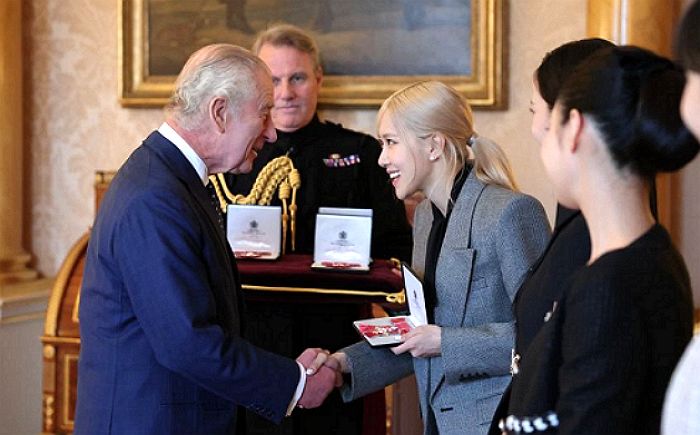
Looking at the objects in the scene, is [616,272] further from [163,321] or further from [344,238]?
[344,238]

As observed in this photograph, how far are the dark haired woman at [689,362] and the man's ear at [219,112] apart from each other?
1.55 meters

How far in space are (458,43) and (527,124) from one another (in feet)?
1.64

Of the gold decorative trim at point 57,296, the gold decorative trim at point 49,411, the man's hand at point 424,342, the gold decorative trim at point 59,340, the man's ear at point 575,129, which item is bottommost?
the gold decorative trim at point 49,411

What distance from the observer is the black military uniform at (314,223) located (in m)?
3.94

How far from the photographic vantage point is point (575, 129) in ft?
5.44

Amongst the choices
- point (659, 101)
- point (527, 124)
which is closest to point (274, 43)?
point (527, 124)

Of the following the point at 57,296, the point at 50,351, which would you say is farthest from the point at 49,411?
the point at 57,296

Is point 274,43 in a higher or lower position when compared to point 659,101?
higher

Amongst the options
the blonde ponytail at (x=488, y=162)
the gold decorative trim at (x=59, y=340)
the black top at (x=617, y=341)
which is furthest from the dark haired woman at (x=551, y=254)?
the gold decorative trim at (x=59, y=340)

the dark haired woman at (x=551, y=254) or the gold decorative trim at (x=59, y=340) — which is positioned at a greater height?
the dark haired woman at (x=551, y=254)

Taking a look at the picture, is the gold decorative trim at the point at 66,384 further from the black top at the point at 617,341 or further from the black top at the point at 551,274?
the black top at the point at 617,341

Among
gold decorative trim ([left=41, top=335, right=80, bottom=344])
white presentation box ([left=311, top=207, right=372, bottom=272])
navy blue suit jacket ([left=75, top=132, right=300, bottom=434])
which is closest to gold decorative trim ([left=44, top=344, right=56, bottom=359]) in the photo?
gold decorative trim ([left=41, top=335, right=80, bottom=344])

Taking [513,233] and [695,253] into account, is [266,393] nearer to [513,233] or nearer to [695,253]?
[513,233]

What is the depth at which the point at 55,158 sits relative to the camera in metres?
5.64
